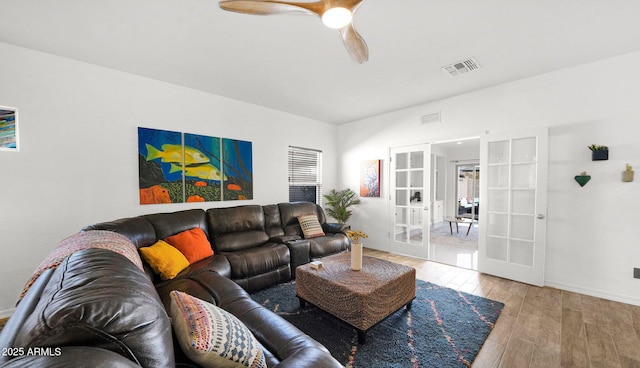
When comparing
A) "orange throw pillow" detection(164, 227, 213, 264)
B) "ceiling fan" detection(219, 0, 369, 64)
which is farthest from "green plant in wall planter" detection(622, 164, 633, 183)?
"orange throw pillow" detection(164, 227, 213, 264)

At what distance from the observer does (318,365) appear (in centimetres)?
100

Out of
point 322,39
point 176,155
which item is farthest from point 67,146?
point 322,39

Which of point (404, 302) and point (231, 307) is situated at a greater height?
point (231, 307)

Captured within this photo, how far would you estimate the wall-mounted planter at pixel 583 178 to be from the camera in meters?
2.79

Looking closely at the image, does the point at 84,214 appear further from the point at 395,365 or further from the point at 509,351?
the point at 509,351

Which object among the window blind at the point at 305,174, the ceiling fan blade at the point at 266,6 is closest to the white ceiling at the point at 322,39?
the ceiling fan blade at the point at 266,6

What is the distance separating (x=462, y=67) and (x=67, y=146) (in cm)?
460

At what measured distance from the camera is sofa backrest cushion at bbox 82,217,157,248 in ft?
7.48

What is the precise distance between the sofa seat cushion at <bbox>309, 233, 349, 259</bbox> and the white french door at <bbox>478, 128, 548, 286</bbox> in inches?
80.2

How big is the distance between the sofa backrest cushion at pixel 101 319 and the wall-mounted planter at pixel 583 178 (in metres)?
4.15

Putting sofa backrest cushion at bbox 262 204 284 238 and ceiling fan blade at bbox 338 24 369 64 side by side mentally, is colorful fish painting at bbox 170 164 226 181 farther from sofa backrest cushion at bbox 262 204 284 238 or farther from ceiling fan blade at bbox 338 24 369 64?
ceiling fan blade at bbox 338 24 369 64

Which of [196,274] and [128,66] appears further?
[128,66]

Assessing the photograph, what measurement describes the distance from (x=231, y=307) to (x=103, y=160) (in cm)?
258

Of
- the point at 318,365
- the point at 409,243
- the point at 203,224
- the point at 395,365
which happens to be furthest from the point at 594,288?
the point at 203,224
